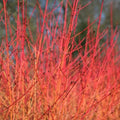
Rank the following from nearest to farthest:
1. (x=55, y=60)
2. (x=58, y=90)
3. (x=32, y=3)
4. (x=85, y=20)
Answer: (x=58, y=90) → (x=55, y=60) → (x=85, y=20) → (x=32, y=3)

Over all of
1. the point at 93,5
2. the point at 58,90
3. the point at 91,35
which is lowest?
the point at 58,90

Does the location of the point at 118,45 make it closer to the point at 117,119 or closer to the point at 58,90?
the point at 117,119

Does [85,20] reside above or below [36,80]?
above

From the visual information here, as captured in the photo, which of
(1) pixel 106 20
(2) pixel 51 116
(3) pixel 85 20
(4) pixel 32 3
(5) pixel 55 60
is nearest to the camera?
(2) pixel 51 116

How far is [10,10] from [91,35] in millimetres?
1215

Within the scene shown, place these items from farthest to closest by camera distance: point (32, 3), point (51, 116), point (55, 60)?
point (32, 3) < point (55, 60) < point (51, 116)

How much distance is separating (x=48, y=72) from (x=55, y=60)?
144 millimetres

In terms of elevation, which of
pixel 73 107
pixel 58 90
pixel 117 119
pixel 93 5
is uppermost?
pixel 93 5

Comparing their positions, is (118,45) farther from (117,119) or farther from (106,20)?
(117,119)

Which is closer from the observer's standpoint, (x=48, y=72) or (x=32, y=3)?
(x=48, y=72)

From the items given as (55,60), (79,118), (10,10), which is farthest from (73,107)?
(10,10)

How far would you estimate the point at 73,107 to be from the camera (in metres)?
1.90

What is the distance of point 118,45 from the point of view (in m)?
2.36

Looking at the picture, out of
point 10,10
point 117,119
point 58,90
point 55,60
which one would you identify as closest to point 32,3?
point 10,10
